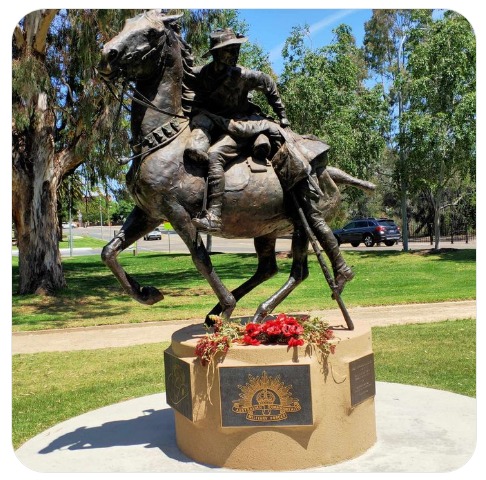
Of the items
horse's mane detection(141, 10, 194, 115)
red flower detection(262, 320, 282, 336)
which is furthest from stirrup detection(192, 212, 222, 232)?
horse's mane detection(141, 10, 194, 115)

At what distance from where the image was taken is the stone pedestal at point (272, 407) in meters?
5.16

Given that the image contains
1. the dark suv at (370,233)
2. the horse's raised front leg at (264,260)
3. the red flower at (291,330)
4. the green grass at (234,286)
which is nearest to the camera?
the red flower at (291,330)

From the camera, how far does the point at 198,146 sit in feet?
18.7

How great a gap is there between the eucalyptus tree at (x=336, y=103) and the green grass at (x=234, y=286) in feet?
15.8

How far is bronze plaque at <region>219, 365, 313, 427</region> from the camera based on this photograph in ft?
16.9

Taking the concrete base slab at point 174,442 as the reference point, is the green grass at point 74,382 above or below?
below

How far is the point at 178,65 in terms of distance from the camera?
231 inches

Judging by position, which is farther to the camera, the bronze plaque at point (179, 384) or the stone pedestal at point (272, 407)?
the bronze plaque at point (179, 384)

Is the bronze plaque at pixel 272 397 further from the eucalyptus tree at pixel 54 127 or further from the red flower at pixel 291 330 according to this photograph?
the eucalyptus tree at pixel 54 127

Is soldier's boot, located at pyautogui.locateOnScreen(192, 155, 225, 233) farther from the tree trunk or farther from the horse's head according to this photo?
the tree trunk

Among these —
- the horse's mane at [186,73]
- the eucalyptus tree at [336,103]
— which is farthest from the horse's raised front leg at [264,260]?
the eucalyptus tree at [336,103]

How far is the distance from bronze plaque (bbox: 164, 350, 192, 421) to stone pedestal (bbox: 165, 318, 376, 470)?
23mm

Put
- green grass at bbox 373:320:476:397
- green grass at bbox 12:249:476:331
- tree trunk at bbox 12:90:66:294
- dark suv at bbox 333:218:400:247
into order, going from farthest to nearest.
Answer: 1. dark suv at bbox 333:218:400:247
2. tree trunk at bbox 12:90:66:294
3. green grass at bbox 12:249:476:331
4. green grass at bbox 373:320:476:397

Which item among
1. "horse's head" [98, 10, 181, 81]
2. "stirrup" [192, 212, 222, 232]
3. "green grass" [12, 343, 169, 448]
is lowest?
"green grass" [12, 343, 169, 448]
